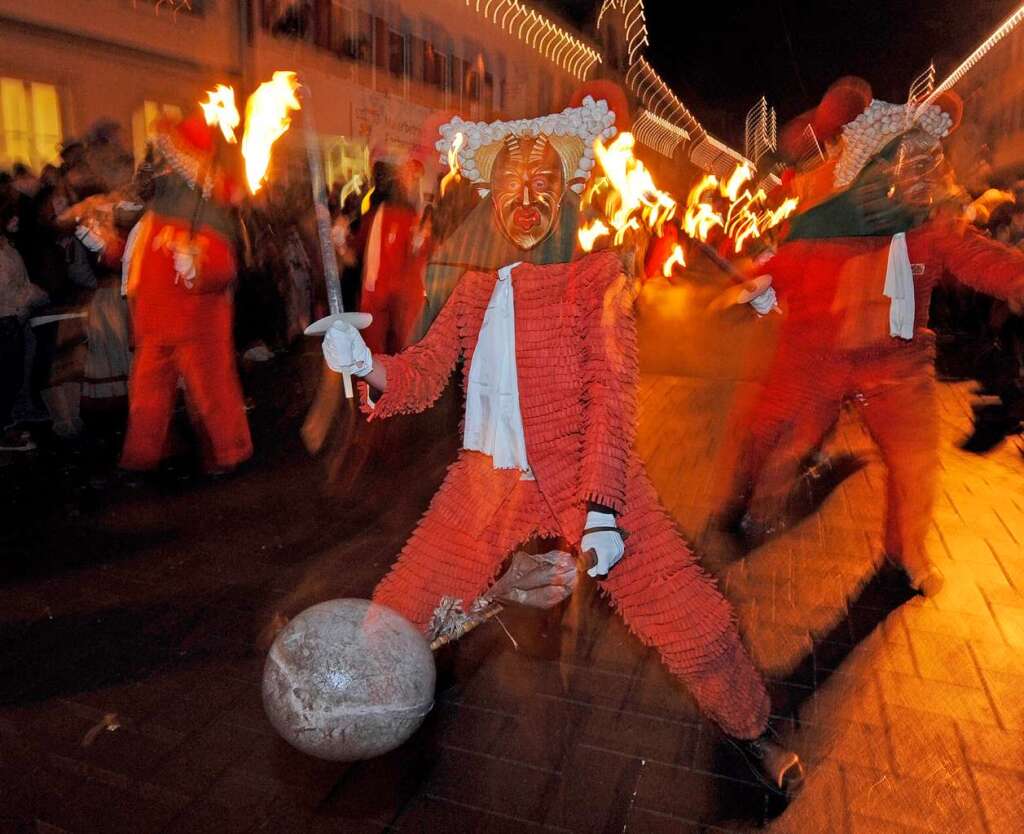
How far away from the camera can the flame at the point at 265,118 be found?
8.79 feet

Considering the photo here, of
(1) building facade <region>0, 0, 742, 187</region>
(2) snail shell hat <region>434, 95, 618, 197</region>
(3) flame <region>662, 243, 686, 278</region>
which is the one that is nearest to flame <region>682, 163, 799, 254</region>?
(3) flame <region>662, 243, 686, 278</region>

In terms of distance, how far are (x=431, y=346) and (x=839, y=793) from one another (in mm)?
2080

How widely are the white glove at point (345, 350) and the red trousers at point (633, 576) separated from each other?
0.56 meters

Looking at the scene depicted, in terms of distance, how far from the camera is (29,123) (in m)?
11.2

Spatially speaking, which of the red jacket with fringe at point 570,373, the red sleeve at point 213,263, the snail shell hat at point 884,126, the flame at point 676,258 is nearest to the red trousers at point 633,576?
the red jacket with fringe at point 570,373

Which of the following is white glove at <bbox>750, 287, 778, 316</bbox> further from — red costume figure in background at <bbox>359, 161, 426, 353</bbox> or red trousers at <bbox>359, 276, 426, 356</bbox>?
red trousers at <bbox>359, 276, 426, 356</bbox>

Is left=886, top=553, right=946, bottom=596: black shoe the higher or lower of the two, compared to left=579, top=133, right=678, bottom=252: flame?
lower

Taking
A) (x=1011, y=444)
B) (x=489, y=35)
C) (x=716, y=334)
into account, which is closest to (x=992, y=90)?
(x=489, y=35)

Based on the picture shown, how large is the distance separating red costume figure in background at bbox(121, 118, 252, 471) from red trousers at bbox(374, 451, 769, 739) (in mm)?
3130

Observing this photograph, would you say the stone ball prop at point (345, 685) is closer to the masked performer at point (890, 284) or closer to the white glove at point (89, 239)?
the masked performer at point (890, 284)

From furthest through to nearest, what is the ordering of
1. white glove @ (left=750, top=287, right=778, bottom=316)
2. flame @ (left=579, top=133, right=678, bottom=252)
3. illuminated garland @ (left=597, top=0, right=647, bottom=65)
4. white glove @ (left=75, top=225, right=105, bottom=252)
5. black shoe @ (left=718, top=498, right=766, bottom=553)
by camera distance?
1. illuminated garland @ (left=597, top=0, right=647, bottom=65)
2. white glove @ (left=75, top=225, right=105, bottom=252)
3. black shoe @ (left=718, top=498, right=766, bottom=553)
4. white glove @ (left=750, top=287, right=778, bottom=316)
5. flame @ (left=579, top=133, right=678, bottom=252)

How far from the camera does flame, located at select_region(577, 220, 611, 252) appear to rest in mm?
3182

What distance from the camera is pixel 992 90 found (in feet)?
101

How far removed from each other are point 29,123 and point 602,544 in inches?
443
